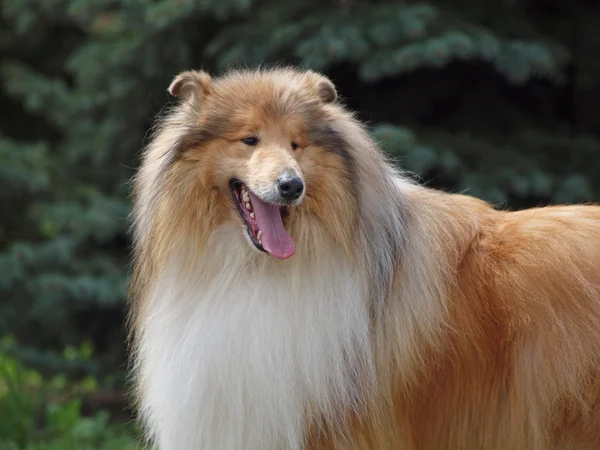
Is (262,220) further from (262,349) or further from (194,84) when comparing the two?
(194,84)

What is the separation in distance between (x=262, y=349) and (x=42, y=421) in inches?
136

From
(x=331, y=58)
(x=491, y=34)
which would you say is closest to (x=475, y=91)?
(x=491, y=34)

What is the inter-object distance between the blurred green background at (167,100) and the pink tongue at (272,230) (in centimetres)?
258

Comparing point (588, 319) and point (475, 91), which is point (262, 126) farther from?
point (475, 91)

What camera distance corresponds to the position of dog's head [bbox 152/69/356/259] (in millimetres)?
3996

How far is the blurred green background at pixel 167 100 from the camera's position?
6.67m

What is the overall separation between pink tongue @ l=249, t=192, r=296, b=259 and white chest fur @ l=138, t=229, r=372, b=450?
0.10 metres

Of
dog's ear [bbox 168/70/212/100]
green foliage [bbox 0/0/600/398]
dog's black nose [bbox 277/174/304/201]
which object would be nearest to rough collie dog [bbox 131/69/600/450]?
dog's ear [bbox 168/70/212/100]

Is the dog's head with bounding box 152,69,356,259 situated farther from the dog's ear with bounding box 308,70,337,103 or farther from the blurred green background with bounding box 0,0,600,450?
the blurred green background with bounding box 0,0,600,450

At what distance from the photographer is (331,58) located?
660 centimetres

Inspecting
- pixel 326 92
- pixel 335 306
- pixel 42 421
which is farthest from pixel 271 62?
pixel 335 306

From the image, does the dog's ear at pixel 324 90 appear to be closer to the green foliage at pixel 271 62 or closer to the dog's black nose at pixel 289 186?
the dog's black nose at pixel 289 186

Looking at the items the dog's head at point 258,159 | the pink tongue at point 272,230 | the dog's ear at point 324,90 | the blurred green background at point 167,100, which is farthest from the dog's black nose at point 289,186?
the blurred green background at point 167,100

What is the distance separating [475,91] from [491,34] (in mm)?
896
